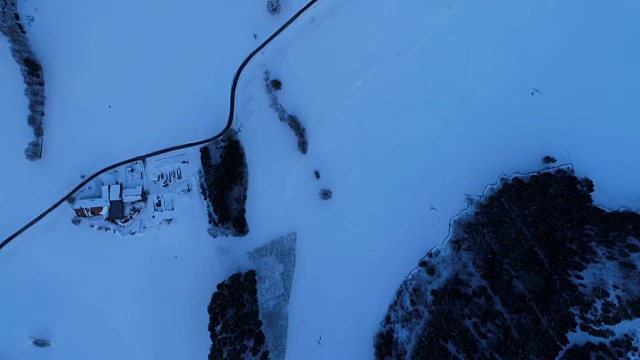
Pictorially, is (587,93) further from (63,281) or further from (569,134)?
(63,281)

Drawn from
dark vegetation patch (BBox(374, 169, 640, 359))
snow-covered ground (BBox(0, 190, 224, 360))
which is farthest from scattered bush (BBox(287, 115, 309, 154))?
dark vegetation patch (BBox(374, 169, 640, 359))

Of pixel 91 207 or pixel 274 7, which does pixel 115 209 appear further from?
pixel 274 7

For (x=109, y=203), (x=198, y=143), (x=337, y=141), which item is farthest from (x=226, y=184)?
(x=337, y=141)

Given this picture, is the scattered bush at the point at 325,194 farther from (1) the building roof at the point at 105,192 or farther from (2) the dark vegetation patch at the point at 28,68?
(2) the dark vegetation patch at the point at 28,68

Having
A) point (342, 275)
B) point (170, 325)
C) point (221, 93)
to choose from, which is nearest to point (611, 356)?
point (342, 275)

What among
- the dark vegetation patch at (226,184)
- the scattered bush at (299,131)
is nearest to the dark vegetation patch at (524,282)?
the scattered bush at (299,131)

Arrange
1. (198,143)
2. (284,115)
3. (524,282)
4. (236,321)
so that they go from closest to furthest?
(524,282) < (236,321) < (198,143) < (284,115)
